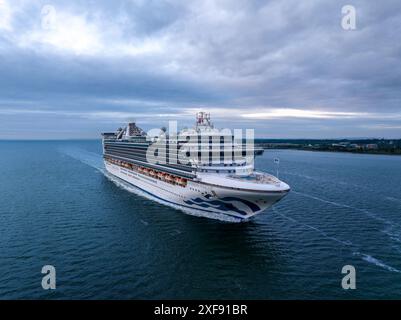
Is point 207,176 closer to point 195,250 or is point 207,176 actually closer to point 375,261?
point 195,250

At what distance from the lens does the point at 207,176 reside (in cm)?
4112

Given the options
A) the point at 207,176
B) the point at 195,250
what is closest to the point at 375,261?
the point at 195,250

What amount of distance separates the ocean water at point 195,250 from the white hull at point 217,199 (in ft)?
6.06

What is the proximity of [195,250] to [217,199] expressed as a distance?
9407mm

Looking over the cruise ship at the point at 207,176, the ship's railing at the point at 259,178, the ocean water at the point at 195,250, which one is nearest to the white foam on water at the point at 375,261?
the ocean water at the point at 195,250

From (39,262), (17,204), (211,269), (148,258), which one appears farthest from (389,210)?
(17,204)

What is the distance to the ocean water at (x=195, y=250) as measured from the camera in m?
25.5

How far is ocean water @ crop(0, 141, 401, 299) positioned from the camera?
25.5 metres

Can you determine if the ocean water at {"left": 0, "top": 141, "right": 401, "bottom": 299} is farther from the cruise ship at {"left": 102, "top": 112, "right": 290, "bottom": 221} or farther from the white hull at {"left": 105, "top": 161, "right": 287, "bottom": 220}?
the cruise ship at {"left": 102, "top": 112, "right": 290, "bottom": 221}
